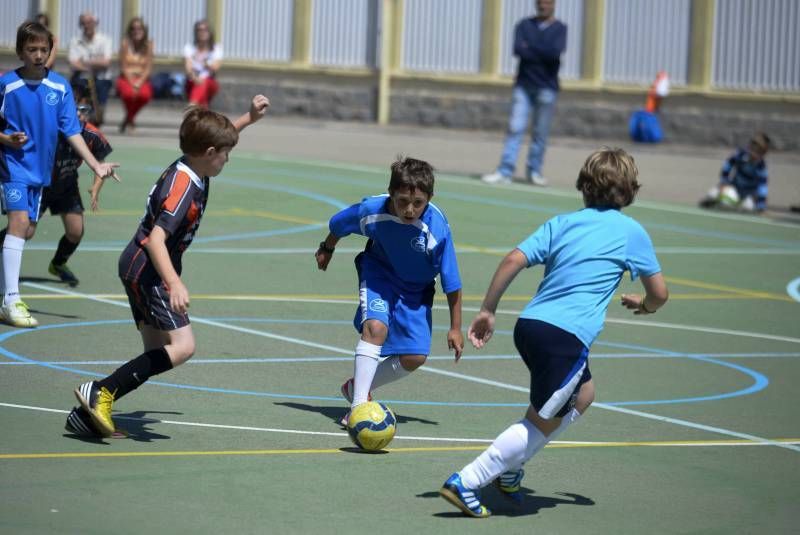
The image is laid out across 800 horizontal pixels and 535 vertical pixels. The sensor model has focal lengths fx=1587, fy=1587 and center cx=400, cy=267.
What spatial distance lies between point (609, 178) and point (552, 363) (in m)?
0.80

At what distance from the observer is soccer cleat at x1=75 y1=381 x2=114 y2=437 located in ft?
23.4

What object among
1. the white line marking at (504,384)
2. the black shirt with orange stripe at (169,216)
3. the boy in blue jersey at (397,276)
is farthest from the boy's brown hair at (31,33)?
the boy in blue jersey at (397,276)

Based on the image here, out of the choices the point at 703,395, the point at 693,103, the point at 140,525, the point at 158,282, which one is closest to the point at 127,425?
the point at 158,282

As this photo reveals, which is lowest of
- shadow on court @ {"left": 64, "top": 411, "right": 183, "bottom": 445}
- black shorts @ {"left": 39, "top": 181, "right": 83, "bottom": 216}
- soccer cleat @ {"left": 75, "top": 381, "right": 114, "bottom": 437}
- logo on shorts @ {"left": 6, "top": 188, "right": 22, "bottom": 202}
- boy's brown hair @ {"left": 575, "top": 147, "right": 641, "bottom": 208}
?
shadow on court @ {"left": 64, "top": 411, "right": 183, "bottom": 445}

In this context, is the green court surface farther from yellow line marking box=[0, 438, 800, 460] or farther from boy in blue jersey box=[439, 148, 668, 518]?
boy in blue jersey box=[439, 148, 668, 518]

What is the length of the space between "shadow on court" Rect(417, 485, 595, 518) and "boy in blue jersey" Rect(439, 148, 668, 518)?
0.08 meters

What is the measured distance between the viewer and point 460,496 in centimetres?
623

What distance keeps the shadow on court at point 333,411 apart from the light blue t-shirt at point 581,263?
1.89m

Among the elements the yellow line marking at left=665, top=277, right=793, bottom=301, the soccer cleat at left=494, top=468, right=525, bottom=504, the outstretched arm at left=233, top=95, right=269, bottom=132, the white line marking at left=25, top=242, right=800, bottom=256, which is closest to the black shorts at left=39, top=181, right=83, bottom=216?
the white line marking at left=25, top=242, right=800, bottom=256

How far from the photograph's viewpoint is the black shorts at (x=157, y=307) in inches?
288

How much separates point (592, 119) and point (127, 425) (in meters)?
22.1

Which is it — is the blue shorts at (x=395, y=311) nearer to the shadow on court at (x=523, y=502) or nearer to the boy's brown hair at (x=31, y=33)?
the shadow on court at (x=523, y=502)

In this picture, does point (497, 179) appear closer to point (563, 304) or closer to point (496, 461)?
point (563, 304)

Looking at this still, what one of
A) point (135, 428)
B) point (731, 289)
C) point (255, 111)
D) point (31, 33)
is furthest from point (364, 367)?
point (731, 289)
